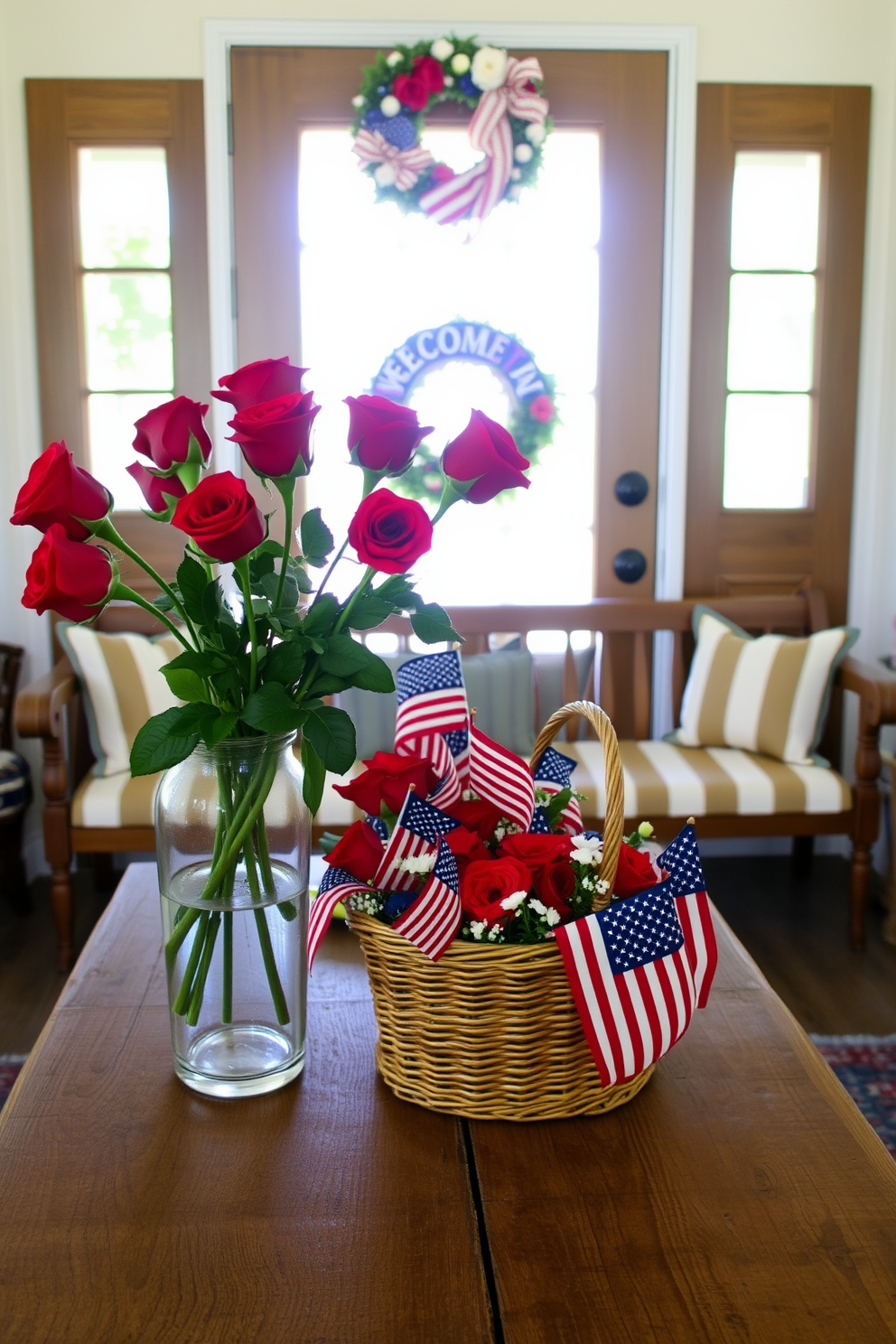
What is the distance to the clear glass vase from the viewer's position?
3.46 feet

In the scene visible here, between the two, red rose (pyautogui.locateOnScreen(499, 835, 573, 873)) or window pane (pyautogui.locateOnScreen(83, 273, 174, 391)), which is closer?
red rose (pyautogui.locateOnScreen(499, 835, 573, 873))

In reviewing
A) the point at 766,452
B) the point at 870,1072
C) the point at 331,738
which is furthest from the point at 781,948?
the point at 331,738

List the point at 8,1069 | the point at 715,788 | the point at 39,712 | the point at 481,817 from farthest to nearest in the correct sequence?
the point at 715,788, the point at 39,712, the point at 8,1069, the point at 481,817

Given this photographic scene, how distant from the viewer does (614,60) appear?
119 inches

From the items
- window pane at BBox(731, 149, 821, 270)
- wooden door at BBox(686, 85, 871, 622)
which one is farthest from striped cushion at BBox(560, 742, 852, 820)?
window pane at BBox(731, 149, 821, 270)

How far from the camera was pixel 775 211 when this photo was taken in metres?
3.13

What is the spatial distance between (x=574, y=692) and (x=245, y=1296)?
2.28 m

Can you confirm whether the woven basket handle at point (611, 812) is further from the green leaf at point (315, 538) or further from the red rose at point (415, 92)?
the red rose at point (415, 92)

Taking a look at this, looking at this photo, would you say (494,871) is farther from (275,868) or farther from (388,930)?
(275,868)

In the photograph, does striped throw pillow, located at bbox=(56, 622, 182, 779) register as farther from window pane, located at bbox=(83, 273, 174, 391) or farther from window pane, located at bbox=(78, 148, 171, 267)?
window pane, located at bbox=(78, 148, 171, 267)

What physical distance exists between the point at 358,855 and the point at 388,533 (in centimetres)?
34

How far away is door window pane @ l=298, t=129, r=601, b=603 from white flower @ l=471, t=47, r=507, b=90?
0.17 meters

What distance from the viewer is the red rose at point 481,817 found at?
1.20m

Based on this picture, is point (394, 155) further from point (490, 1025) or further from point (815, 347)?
point (490, 1025)
